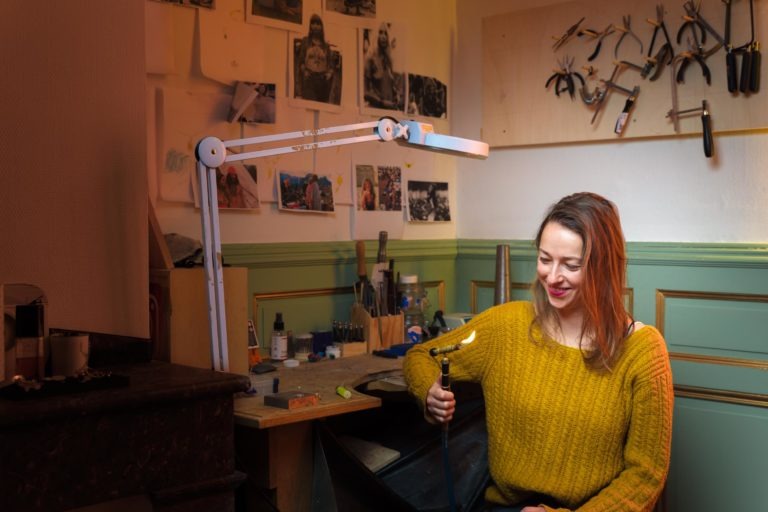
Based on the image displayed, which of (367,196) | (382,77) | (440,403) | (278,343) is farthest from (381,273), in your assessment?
(440,403)

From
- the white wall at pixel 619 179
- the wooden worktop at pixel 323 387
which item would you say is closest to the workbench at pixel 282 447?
the wooden worktop at pixel 323 387

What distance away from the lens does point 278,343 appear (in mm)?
2570

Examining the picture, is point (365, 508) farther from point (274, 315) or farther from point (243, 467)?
point (274, 315)

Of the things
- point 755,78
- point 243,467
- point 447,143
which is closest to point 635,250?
point 755,78

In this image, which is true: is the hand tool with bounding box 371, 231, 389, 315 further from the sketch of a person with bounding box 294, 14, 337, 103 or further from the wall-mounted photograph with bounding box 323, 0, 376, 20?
the wall-mounted photograph with bounding box 323, 0, 376, 20

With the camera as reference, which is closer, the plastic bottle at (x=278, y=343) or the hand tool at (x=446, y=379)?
the hand tool at (x=446, y=379)

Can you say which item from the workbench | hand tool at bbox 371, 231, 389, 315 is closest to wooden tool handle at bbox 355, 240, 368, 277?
hand tool at bbox 371, 231, 389, 315

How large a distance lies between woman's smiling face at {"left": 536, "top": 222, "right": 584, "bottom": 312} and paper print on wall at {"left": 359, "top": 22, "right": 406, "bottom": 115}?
1278 millimetres

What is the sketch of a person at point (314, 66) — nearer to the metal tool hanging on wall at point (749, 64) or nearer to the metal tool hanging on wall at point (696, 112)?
the metal tool hanging on wall at point (696, 112)

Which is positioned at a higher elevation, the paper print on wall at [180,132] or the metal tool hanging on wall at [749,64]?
the metal tool hanging on wall at [749,64]

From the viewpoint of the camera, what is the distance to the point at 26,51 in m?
1.66

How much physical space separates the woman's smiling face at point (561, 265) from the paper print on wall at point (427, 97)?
1420 millimetres

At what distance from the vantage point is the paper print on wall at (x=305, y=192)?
2.69m

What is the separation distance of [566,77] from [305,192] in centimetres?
109
